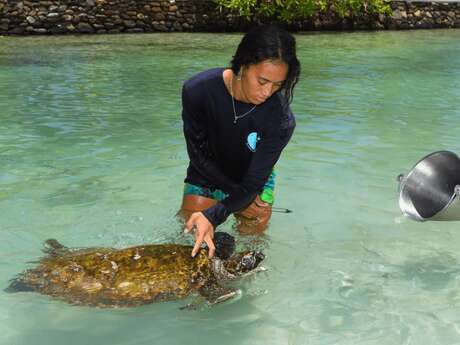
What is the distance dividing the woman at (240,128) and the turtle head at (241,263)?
1.03 feet

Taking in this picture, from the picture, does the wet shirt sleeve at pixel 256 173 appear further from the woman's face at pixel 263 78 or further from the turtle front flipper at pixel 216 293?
the turtle front flipper at pixel 216 293

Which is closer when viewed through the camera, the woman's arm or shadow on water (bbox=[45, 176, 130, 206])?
the woman's arm

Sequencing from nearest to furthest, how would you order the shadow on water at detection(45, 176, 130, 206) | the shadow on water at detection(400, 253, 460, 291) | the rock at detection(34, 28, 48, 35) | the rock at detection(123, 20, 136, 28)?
the shadow on water at detection(400, 253, 460, 291) → the shadow on water at detection(45, 176, 130, 206) → the rock at detection(34, 28, 48, 35) → the rock at detection(123, 20, 136, 28)

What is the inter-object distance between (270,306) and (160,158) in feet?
11.3

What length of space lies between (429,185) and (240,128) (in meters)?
1.33

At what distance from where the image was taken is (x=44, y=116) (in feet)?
29.6

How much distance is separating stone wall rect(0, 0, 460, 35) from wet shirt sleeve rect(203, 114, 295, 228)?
18820 mm

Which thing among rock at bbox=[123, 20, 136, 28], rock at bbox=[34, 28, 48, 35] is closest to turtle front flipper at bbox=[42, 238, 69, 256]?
rock at bbox=[34, 28, 48, 35]

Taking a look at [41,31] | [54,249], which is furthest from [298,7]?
[54,249]

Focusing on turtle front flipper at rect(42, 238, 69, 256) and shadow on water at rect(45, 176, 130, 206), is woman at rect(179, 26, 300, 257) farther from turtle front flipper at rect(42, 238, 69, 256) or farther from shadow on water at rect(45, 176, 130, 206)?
shadow on water at rect(45, 176, 130, 206)

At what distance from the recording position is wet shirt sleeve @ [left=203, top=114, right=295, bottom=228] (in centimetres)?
348

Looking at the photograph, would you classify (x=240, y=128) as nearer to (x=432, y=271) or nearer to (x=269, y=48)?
(x=269, y=48)

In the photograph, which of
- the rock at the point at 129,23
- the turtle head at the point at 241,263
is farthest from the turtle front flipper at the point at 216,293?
the rock at the point at 129,23

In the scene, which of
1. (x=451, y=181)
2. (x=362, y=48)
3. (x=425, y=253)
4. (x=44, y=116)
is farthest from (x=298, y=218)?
(x=362, y=48)
